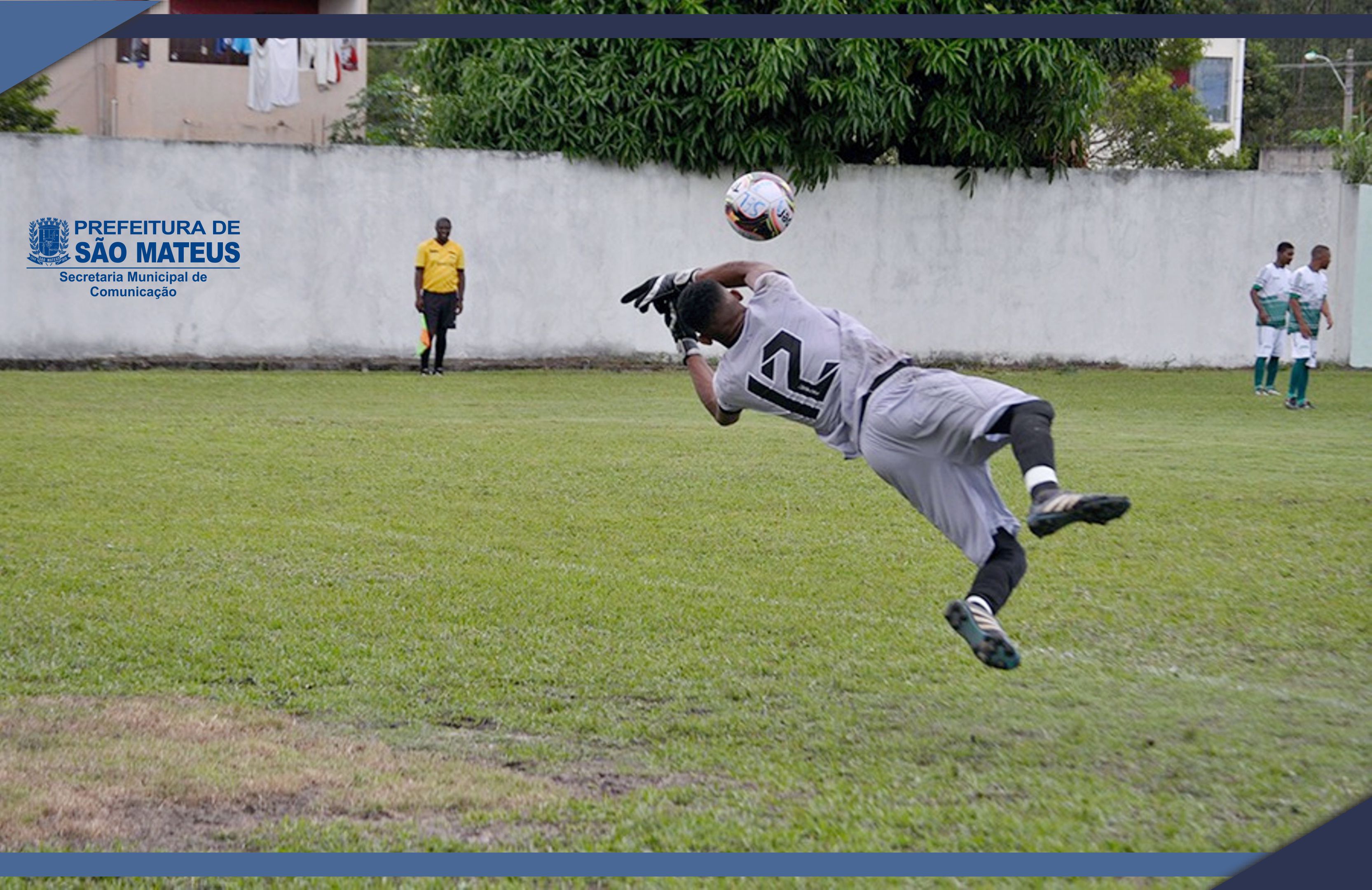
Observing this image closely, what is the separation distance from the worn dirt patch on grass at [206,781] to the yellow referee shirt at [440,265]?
1188 centimetres

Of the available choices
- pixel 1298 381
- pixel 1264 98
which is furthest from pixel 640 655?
pixel 1264 98

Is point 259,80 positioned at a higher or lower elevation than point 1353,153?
higher

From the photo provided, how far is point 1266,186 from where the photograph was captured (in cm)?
2108

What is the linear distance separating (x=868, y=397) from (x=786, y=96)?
491 inches

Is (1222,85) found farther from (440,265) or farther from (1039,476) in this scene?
(1039,476)

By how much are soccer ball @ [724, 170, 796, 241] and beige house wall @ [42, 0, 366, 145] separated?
18.3 metres

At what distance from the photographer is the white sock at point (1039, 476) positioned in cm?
518

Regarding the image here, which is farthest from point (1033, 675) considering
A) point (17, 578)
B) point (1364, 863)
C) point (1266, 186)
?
point (1266, 186)

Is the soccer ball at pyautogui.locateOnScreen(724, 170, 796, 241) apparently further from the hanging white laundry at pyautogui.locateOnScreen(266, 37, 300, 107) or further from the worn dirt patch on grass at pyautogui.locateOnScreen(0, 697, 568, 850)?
the hanging white laundry at pyautogui.locateOnScreen(266, 37, 300, 107)

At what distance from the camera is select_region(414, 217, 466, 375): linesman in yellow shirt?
1738 cm

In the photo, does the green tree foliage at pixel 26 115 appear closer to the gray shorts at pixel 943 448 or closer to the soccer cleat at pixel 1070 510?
the gray shorts at pixel 943 448

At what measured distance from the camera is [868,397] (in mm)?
5934

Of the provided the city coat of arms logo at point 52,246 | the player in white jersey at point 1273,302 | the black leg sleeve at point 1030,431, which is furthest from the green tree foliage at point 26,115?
the black leg sleeve at point 1030,431

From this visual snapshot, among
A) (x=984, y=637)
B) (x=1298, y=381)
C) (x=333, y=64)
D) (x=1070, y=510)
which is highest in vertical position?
(x=333, y=64)
